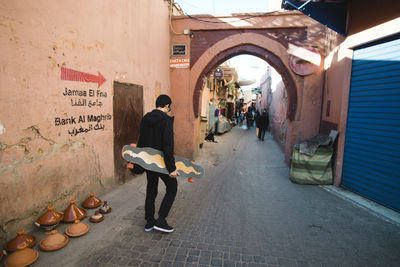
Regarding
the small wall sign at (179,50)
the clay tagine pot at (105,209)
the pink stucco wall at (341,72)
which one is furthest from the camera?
the small wall sign at (179,50)

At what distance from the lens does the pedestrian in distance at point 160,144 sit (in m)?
2.95

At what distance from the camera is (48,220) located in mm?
2973

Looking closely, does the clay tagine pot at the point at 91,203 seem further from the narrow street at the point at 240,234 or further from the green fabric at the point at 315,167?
the green fabric at the point at 315,167

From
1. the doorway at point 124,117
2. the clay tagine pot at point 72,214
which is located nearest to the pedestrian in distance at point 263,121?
the doorway at point 124,117

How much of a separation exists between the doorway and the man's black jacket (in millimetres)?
2040

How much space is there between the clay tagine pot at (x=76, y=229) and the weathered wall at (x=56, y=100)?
1.68 ft

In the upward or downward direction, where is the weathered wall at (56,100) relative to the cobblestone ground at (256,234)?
upward

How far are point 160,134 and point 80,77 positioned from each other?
192cm

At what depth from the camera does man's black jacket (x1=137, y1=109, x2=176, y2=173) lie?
2932 millimetres

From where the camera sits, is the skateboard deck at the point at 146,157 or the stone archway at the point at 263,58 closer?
the skateboard deck at the point at 146,157

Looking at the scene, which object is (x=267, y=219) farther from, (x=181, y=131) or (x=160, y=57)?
(x=160, y=57)

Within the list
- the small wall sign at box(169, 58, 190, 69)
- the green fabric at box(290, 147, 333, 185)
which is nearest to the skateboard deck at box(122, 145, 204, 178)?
the green fabric at box(290, 147, 333, 185)

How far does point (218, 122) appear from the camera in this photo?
15.2 meters

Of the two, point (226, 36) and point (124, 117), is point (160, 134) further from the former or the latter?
point (226, 36)
